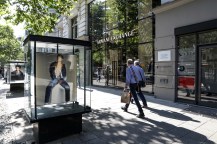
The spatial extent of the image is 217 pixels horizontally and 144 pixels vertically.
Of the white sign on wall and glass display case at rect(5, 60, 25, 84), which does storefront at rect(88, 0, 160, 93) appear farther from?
glass display case at rect(5, 60, 25, 84)

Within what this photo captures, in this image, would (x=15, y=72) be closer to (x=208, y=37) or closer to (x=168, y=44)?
(x=168, y=44)

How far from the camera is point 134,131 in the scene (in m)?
4.96

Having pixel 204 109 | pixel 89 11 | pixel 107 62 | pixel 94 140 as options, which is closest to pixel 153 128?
pixel 94 140

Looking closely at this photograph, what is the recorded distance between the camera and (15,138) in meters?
4.64

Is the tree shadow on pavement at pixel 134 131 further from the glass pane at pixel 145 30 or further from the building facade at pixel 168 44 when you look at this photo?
the glass pane at pixel 145 30

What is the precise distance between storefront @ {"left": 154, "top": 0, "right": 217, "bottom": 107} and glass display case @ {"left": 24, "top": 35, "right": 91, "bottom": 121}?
4768 mm

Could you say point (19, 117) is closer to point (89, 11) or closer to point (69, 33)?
point (89, 11)

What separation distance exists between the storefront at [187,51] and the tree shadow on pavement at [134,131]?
3.05 metres

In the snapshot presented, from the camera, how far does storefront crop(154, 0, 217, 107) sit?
7.43 m

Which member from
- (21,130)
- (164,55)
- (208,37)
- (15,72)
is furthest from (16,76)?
(208,37)

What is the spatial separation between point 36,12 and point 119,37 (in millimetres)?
4956

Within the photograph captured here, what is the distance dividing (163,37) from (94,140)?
614 cm

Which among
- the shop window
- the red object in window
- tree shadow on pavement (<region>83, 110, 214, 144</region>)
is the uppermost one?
the shop window

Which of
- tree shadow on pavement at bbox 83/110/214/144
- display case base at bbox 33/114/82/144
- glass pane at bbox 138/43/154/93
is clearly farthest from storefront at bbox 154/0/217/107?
display case base at bbox 33/114/82/144
